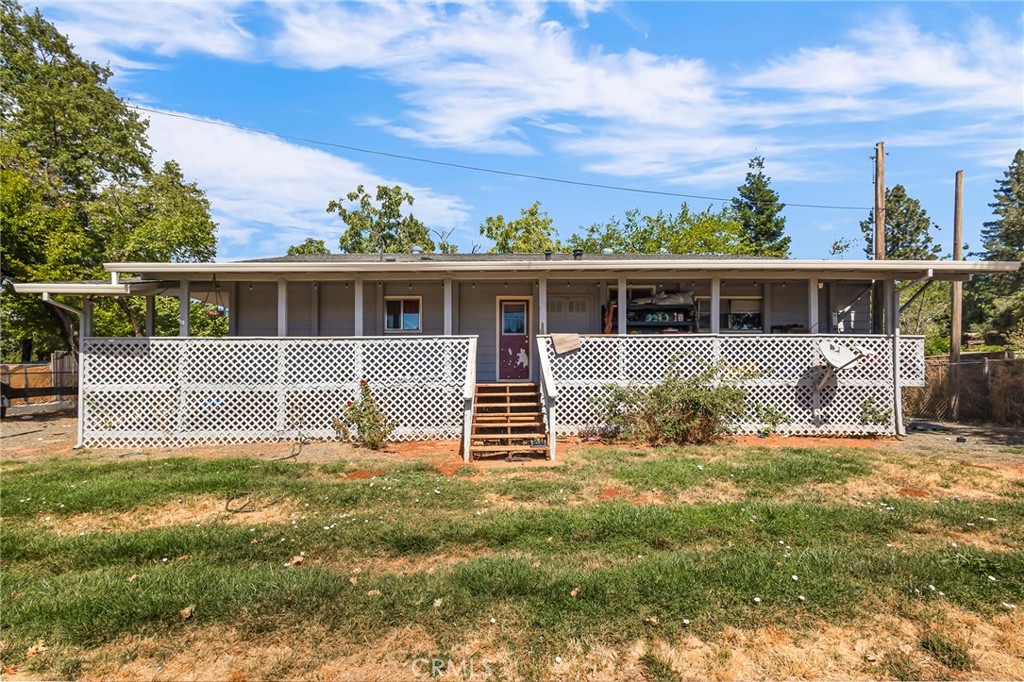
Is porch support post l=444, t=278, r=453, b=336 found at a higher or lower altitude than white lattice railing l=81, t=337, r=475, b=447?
higher

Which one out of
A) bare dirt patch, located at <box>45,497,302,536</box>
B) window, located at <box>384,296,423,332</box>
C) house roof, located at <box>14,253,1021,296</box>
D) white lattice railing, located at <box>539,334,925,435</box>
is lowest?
bare dirt patch, located at <box>45,497,302,536</box>

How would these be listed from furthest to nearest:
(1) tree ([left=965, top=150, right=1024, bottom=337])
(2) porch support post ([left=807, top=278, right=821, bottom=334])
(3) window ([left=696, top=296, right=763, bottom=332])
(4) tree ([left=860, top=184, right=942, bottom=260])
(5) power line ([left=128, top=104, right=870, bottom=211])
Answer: (4) tree ([left=860, top=184, right=942, bottom=260]), (1) tree ([left=965, top=150, right=1024, bottom=337]), (5) power line ([left=128, top=104, right=870, bottom=211]), (3) window ([left=696, top=296, right=763, bottom=332]), (2) porch support post ([left=807, top=278, right=821, bottom=334])

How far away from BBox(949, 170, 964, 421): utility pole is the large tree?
22801 millimetres

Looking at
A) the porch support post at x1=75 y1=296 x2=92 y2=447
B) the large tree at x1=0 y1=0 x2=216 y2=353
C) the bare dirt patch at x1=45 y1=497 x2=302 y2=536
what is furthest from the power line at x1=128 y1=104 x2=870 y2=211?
the bare dirt patch at x1=45 y1=497 x2=302 y2=536

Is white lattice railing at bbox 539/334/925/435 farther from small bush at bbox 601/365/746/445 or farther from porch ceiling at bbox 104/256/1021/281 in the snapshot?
porch ceiling at bbox 104/256/1021/281

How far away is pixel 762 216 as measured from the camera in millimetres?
39781

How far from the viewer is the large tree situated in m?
14.8

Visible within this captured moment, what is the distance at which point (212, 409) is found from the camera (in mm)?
10133

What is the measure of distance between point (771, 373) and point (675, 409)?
8.36ft

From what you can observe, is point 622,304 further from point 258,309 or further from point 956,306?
point 956,306

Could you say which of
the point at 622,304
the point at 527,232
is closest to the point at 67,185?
the point at 622,304

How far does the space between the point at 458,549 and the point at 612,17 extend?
38.8 feet

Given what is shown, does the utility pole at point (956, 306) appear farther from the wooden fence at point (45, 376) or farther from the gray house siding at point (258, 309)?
the wooden fence at point (45, 376)

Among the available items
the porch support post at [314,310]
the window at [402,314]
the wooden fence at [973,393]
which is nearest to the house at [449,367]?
the porch support post at [314,310]
